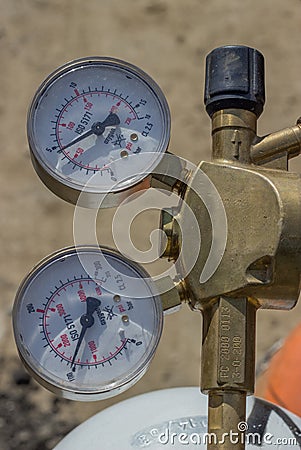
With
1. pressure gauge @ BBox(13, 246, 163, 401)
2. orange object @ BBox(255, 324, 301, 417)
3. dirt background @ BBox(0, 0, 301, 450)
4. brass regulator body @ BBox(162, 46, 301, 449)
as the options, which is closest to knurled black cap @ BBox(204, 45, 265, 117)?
brass regulator body @ BBox(162, 46, 301, 449)

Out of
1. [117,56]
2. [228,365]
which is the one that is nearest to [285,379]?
[228,365]

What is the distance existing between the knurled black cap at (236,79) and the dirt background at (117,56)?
1.00 metres

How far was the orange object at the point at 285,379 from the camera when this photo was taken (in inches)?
45.5

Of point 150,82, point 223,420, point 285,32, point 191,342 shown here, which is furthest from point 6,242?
point 223,420

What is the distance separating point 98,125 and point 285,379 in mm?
536

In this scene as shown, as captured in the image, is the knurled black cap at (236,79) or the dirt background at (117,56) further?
the dirt background at (117,56)

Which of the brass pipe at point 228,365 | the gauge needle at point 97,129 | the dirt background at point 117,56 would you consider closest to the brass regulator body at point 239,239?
the brass pipe at point 228,365

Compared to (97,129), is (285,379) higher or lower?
lower

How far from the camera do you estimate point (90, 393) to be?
0.79 m

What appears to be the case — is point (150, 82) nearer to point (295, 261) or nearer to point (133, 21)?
point (295, 261)

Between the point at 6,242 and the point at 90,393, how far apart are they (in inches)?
43.7

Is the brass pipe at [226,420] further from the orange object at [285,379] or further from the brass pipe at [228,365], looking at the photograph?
the orange object at [285,379]

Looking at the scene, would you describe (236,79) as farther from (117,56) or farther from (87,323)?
(117,56)

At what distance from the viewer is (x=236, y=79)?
31.4 inches
